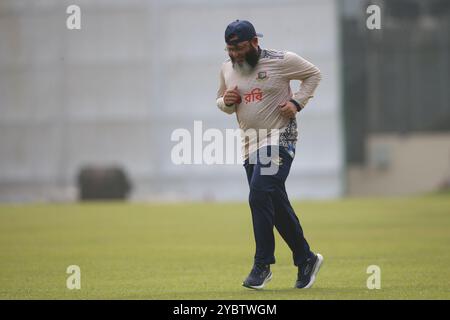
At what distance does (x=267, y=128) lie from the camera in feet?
34.2

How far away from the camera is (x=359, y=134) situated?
146 ft

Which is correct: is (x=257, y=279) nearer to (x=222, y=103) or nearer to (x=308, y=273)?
(x=308, y=273)

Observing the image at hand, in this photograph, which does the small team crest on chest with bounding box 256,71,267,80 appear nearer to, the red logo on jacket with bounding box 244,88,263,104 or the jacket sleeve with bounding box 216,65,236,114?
the red logo on jacket with bounding box 244,88,263,104

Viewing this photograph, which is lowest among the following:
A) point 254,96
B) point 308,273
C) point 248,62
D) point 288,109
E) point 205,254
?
point 205,254

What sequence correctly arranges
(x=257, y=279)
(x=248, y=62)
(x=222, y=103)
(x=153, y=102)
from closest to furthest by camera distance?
(x=257, y=279)
(x=248, y=62)
(x=222, y=103)
(x=153, y=102)

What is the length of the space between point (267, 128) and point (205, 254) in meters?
5.02

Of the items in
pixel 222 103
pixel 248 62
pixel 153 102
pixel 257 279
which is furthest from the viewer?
pixel 153 102

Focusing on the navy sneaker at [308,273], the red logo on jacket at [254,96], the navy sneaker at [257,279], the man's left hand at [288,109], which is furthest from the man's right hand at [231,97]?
the navy sneaker at [308,273]

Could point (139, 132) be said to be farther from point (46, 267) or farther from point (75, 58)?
point (46, 267)

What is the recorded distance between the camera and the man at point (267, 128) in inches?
404

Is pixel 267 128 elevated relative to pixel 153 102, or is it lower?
elevated

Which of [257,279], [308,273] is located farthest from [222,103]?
Answer: [308,273]
